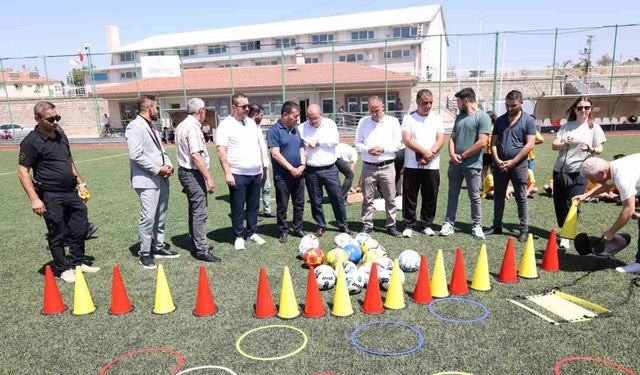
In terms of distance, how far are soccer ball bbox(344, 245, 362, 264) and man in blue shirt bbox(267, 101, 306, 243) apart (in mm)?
1296

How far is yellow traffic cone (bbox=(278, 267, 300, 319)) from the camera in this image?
4.14 meters

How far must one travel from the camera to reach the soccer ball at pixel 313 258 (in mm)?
5301

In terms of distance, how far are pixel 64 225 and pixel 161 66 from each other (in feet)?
78.1

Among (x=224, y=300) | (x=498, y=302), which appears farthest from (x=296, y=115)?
(x=498, y=302)

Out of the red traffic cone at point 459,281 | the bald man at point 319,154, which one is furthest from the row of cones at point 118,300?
the bald man at point 319,154

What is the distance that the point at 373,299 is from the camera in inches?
166

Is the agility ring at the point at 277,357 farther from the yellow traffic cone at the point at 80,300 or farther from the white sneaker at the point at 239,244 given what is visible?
the white sneaker at the point at 239,244

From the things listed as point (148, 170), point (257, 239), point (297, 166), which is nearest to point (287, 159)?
point (297, 166)

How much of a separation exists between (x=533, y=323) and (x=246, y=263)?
3.39 metres

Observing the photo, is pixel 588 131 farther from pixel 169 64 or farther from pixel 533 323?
pixel 169 64

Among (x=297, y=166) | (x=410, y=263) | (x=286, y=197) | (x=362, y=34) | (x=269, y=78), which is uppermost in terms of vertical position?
(x=362, y=34)

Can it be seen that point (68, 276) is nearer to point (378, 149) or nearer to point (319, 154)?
point (319, 154)

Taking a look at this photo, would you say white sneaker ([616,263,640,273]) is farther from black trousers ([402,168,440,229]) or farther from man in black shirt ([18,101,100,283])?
man in black shirt ([18,101,100,283])

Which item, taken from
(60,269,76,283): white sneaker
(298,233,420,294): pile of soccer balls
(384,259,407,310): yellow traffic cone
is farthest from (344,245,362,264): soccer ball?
(60,269,76,283): white sneaker
